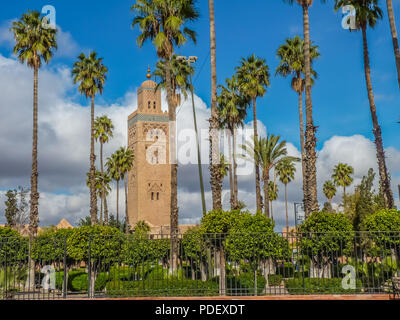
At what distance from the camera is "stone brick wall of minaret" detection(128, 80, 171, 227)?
239ft

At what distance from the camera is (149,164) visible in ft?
243

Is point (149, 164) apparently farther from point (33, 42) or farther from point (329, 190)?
point (33, 42)

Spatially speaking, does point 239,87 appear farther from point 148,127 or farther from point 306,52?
point 148,127

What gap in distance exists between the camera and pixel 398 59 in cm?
2039

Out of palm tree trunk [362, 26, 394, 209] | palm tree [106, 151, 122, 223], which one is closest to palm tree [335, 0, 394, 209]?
palm tree trunk [362, 26, 394, 209]

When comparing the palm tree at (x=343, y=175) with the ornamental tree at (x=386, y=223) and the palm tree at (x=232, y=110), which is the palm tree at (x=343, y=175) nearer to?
the palm tree at (x=232, y=110)

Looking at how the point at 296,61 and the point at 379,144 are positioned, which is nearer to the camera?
the point at 379,144

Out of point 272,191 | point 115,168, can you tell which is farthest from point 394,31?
point 272,191

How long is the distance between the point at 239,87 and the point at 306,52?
12998mm

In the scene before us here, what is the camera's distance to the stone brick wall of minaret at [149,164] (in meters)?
72.8

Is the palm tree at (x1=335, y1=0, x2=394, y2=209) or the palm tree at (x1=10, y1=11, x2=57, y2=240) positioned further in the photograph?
the palm tree at (x1=10, y1=11, x2=57, y2=240)

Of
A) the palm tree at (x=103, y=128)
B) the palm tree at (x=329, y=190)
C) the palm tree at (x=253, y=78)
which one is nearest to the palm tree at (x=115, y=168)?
the palm tree at (x=103, y=128)

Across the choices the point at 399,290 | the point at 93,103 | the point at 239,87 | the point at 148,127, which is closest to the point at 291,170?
the point at 148,127

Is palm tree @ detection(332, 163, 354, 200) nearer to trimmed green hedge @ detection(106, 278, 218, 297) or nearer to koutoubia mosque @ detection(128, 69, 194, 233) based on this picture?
koutoubia mosque @ detection(128, 69, 194, 233)
